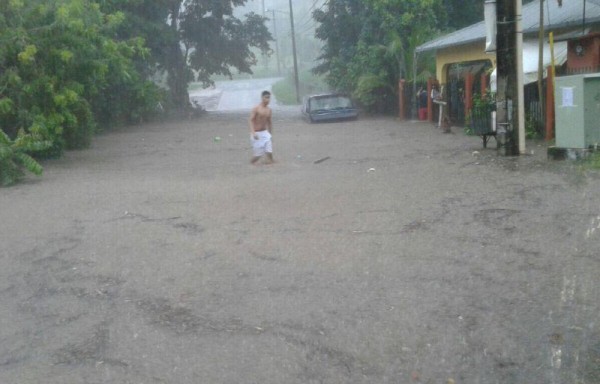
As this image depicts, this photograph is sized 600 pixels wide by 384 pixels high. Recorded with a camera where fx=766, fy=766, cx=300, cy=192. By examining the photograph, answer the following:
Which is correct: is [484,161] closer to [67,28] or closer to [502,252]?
[502,252]

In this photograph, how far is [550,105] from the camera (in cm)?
1650

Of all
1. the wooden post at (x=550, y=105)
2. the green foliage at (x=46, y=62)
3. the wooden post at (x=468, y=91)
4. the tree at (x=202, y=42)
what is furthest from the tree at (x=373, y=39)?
the green foliage at (x=46, y=62)

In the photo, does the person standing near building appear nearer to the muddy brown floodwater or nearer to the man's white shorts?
the man's white shorts

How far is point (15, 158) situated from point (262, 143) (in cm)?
485

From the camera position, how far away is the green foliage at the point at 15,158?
45.9ft

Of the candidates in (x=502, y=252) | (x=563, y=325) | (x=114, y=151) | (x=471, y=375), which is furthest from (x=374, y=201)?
(x=114, y=151)

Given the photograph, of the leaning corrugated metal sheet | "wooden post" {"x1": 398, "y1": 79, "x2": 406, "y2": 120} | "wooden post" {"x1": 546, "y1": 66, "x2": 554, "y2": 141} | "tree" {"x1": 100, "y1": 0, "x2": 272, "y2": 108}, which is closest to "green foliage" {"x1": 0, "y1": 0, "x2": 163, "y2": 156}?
"wooden post" {"x1": 546, "y1": 66, "x2": 554, "y2": 141}

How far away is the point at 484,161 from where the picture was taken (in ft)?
47.5

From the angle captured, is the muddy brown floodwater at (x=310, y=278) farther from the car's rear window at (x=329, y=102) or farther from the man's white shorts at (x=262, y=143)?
the car's rear window at (x=329, y=102)

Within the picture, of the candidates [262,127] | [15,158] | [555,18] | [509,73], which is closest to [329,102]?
[555,18]

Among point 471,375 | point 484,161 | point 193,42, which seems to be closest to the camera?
point 471,375

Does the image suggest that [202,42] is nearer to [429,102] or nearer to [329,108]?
[329,108]

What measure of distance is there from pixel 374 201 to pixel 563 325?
18.0 feet

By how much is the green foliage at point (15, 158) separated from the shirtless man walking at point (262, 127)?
4.11m
